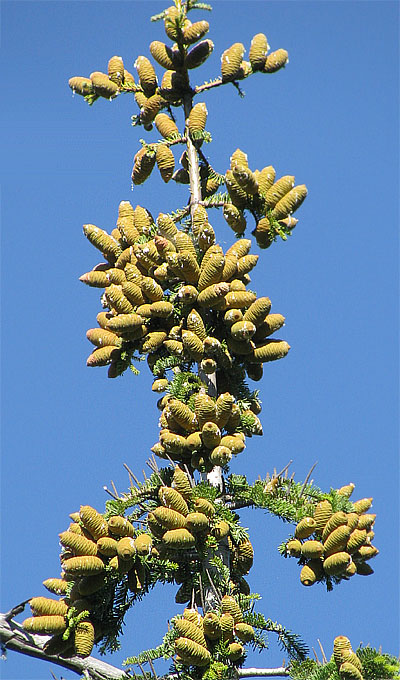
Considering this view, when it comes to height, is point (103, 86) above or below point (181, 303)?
above

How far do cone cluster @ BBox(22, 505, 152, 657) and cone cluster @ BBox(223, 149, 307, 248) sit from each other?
6.10ft

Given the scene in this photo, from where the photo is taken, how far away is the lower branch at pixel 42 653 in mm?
4160

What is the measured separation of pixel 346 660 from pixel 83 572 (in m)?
1.30

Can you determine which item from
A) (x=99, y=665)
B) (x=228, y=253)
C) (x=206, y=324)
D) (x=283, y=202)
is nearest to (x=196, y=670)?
(x=99, y=665)

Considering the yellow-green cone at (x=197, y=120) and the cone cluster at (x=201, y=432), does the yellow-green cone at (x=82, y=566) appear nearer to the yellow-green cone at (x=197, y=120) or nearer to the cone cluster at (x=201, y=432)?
the cone cluster at (x=201, y=432)

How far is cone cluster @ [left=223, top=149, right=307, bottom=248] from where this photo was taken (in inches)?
192

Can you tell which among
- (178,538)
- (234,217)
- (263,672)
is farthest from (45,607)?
(234,217)

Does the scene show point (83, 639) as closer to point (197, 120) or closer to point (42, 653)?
point (42, 653)

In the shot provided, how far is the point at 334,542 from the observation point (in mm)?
4082

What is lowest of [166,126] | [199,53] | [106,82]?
[166,126]

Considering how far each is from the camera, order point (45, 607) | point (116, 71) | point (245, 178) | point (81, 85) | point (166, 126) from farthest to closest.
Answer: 1. point (81, 85)
2. point (116, 71)
3. point (166, 126)
4. point (245, 178)
5. point (45, 607)

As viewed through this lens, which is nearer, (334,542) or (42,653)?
(334,542)

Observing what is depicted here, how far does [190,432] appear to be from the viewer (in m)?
4.48

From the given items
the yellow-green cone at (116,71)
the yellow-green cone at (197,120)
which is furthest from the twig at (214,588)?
the yellow-green cone at (116,71)
